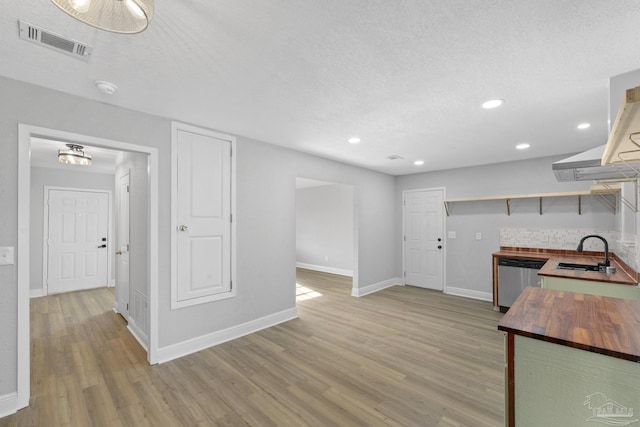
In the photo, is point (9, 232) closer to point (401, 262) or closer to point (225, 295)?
point (225, 295)

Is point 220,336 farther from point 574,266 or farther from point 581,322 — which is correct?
point 574,266

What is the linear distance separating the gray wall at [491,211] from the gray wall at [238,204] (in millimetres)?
1731

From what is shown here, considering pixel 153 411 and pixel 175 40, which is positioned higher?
pixel 175 40

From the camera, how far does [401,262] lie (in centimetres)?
632

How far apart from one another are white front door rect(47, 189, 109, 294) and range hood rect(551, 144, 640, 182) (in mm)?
7583

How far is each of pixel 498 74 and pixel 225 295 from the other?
342cm

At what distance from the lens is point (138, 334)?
3344 millimetres

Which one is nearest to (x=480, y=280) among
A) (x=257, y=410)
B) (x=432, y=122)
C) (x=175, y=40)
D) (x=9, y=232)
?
(x=432, y=122)

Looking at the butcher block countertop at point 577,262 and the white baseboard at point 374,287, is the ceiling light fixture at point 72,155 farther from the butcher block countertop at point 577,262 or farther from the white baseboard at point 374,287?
the butcher block countertop at point 577,262

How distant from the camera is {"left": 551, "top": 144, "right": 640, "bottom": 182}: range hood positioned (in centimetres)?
206

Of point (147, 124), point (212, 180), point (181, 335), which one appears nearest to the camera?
point (147, 124)

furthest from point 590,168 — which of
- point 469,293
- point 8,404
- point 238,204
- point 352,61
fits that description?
point 8,404

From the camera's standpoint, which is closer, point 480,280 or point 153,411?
point 153,411

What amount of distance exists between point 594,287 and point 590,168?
1116 mm
